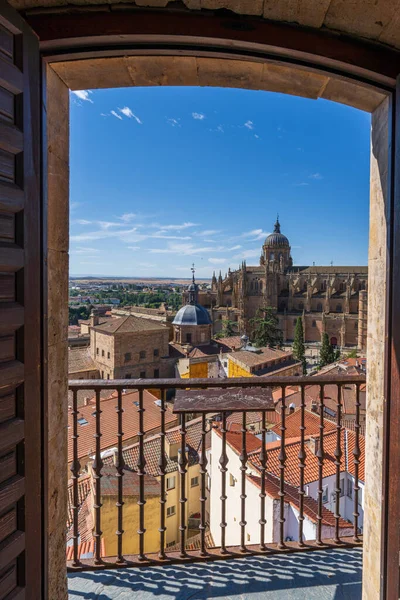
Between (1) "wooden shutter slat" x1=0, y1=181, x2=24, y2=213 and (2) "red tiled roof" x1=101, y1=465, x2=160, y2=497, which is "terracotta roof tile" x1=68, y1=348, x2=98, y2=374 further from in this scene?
(1) "wooden shutter slat" x1=0, y1=181, x2=24, y2=213

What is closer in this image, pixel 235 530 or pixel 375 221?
pixel 375 221

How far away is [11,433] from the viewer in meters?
1.06

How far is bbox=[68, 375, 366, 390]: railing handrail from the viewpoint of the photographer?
193cm

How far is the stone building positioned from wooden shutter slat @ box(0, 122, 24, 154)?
82.5 feet

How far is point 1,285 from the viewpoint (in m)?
1.05

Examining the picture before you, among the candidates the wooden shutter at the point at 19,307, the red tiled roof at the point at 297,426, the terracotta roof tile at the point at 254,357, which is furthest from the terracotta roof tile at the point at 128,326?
the wooden shutter at the point at 19,307

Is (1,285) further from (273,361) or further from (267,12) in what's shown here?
(273,361)

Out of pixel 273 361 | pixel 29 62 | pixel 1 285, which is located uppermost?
pixel 29 62

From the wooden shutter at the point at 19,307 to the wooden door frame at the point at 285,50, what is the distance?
0.18 m

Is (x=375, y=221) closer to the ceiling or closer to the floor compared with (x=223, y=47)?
closer to the floor

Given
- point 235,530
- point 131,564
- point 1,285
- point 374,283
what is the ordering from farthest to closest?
point 235,530 < point 131,564 < point 374,283 < point 1,285

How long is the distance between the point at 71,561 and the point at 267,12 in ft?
9.52

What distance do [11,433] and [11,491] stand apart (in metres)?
0.18

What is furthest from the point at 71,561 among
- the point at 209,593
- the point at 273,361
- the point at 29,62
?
the point at 273,361
